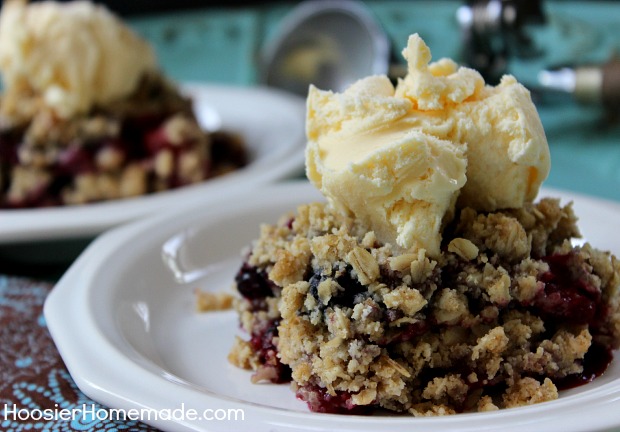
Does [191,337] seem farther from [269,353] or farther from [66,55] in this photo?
[66,55]

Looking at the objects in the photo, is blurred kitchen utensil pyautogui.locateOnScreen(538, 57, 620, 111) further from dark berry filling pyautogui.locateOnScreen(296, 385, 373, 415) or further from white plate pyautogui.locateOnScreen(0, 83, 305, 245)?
dark berry filling pyautogui.locateOnScreen(296, 385, 373, 415)

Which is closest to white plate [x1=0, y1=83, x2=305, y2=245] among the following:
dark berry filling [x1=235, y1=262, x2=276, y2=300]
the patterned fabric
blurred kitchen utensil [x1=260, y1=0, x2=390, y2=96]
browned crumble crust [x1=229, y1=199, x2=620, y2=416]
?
the patterned fabric

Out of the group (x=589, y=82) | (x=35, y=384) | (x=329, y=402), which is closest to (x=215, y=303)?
(x=35, y=384)

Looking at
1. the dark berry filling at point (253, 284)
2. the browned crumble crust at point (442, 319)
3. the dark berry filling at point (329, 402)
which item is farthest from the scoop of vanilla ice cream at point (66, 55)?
the dark berry filling at point (329, 402)

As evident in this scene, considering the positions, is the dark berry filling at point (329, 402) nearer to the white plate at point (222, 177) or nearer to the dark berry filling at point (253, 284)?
the dark berry filling at point (253, 284)

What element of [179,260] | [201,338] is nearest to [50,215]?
[179,260]
